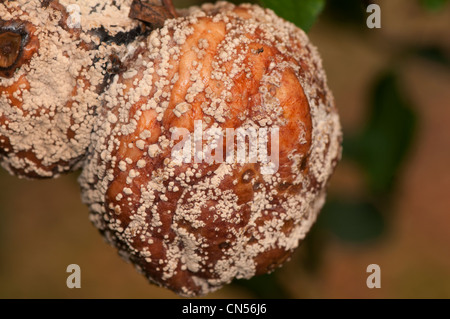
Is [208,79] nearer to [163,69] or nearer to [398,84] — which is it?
[163,69]

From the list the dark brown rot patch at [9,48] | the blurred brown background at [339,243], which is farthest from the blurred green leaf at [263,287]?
the dark brown rot patch at [9,48]

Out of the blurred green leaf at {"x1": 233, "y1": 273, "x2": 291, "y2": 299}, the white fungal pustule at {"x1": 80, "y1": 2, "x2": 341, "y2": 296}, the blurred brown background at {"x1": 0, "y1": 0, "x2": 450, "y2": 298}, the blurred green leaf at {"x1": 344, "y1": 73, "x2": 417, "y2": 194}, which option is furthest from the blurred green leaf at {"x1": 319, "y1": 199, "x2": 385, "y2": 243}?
the white fungal pustule at {"x1": 80, "y1": 2, "x2": 341, "y2": 296}

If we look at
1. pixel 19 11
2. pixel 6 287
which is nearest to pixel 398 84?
pixel 19 11

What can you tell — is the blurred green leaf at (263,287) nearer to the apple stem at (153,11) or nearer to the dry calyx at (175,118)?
the dry calyx at (175,118)

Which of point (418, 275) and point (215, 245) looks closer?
point (215, 245)

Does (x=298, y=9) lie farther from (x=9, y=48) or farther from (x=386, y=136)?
(x=386, y=136)

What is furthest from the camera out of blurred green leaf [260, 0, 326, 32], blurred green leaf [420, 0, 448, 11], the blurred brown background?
the blurred brown background

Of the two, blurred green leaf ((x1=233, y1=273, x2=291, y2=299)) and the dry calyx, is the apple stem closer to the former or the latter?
the dry calyx
